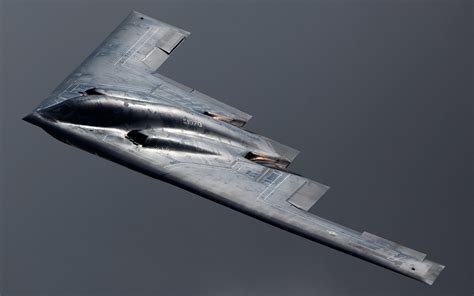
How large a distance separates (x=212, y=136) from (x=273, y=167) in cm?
252

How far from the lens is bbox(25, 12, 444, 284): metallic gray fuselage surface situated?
3878 cm

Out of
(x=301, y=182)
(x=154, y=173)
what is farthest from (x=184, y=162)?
(x=301, y=182)

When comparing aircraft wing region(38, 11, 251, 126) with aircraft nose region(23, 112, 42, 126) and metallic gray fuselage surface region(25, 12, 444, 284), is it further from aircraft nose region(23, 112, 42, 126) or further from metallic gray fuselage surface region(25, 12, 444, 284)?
aircraft nose region(23, 112, 42, 126)

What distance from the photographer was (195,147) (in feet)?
139

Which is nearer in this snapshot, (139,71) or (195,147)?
(195,147)

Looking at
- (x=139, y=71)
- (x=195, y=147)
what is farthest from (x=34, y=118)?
(x=139, y=71)

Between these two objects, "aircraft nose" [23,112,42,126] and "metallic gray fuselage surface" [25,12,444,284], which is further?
"aircraft nose" [23,112,42,126]

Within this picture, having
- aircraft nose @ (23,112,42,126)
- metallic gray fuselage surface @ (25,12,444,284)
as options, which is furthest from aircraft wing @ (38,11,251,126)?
aircraft nose @ (23,112,42,126)

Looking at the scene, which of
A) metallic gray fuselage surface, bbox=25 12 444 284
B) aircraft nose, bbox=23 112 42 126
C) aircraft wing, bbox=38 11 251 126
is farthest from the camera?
aircraft wing, bbox=38 11 251 126

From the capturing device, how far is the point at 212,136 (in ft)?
141

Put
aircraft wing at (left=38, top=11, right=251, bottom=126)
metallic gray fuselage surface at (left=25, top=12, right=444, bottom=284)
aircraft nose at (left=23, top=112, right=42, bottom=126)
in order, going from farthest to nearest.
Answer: aircraft wing at (left=38, top=11, right=251, bottom=126)
aircraft nose at (left=23, top=112, right=42, bottom=126)
metallic gray fuselage surface at (left=25, top=12, right=444, bottom=284)

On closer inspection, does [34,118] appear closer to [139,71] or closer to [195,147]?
[195,147]

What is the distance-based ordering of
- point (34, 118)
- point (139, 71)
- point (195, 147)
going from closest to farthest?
point (34, 118) → point (195, 147) → point (139, 71)

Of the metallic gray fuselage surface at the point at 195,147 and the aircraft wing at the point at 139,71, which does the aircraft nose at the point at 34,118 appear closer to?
the metallic gray fuselage surface at the point at 195,147
